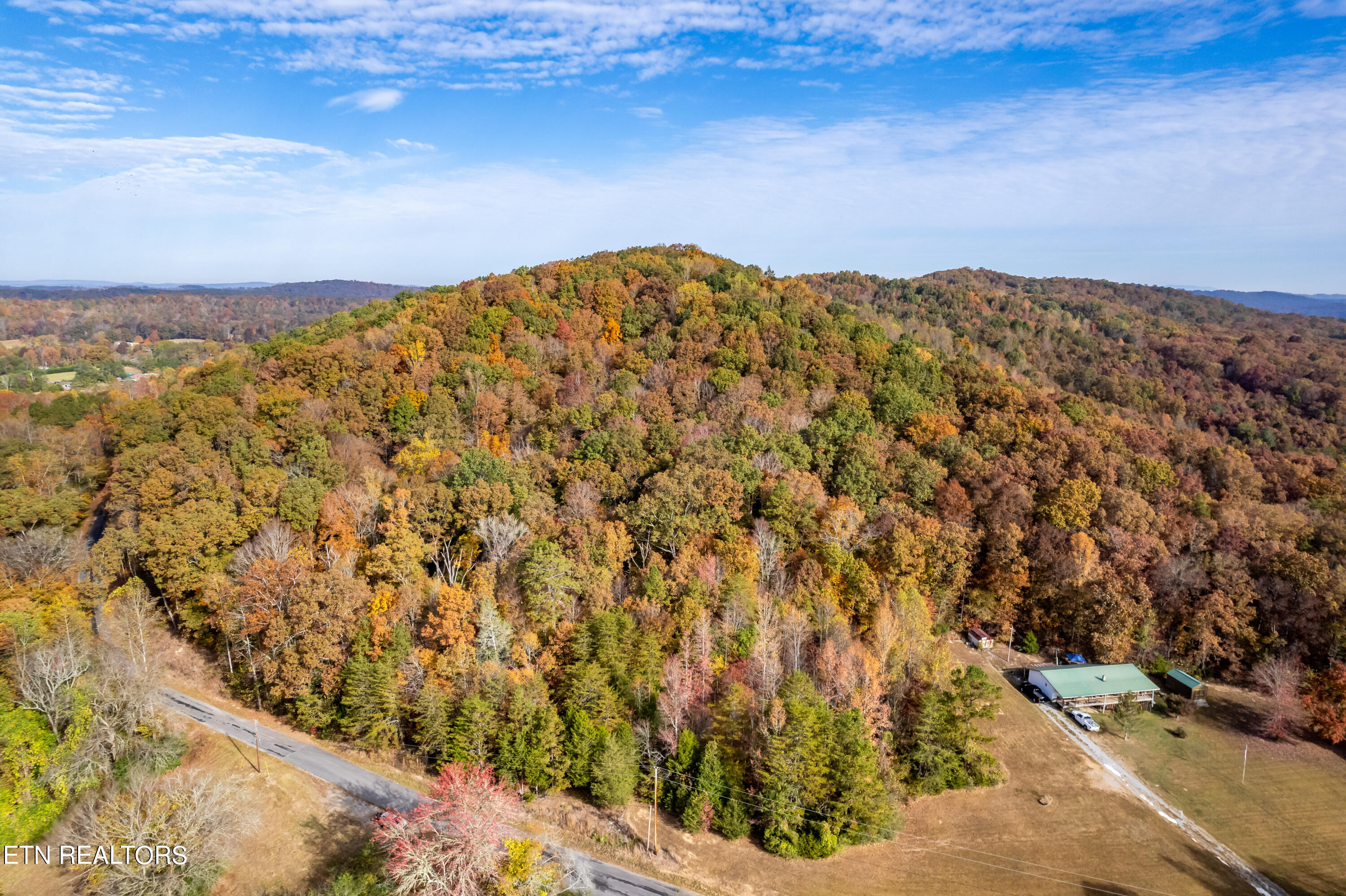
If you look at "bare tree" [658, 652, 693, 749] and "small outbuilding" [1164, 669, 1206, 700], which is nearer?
"bare tree" [658, 652, 693, 749]

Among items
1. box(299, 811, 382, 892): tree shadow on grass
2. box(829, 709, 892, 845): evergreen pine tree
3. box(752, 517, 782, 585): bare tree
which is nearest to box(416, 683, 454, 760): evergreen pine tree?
box(299, 811, 382, 892): tree shadow on grass

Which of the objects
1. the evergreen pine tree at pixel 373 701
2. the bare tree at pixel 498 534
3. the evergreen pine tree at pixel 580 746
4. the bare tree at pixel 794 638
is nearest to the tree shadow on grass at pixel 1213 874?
the bare tree at pixel 794 638

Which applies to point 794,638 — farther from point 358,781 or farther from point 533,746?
point 358,781

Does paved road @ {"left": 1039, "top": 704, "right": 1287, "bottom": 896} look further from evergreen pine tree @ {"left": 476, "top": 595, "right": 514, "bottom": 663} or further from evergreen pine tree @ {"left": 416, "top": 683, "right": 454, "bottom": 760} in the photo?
evergreen pine tree @ {"left": 416, "top": 683, "right": 454, "bottom": 760}

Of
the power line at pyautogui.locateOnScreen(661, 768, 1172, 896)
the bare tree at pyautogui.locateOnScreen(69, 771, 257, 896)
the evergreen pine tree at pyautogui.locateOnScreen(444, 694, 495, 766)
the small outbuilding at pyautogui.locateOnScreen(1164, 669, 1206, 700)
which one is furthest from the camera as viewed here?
the small outbuilding at pyautogui.locateOnScreen(1164, 669, 1206, 700)

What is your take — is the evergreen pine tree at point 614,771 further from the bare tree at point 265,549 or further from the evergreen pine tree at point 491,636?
the bare tree at point 265,549

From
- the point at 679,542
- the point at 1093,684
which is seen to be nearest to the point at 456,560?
the point at 679,542

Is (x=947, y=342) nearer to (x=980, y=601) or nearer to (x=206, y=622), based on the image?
(x=980, y=601)

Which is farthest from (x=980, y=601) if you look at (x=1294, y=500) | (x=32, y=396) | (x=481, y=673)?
(x=32, y=396)
